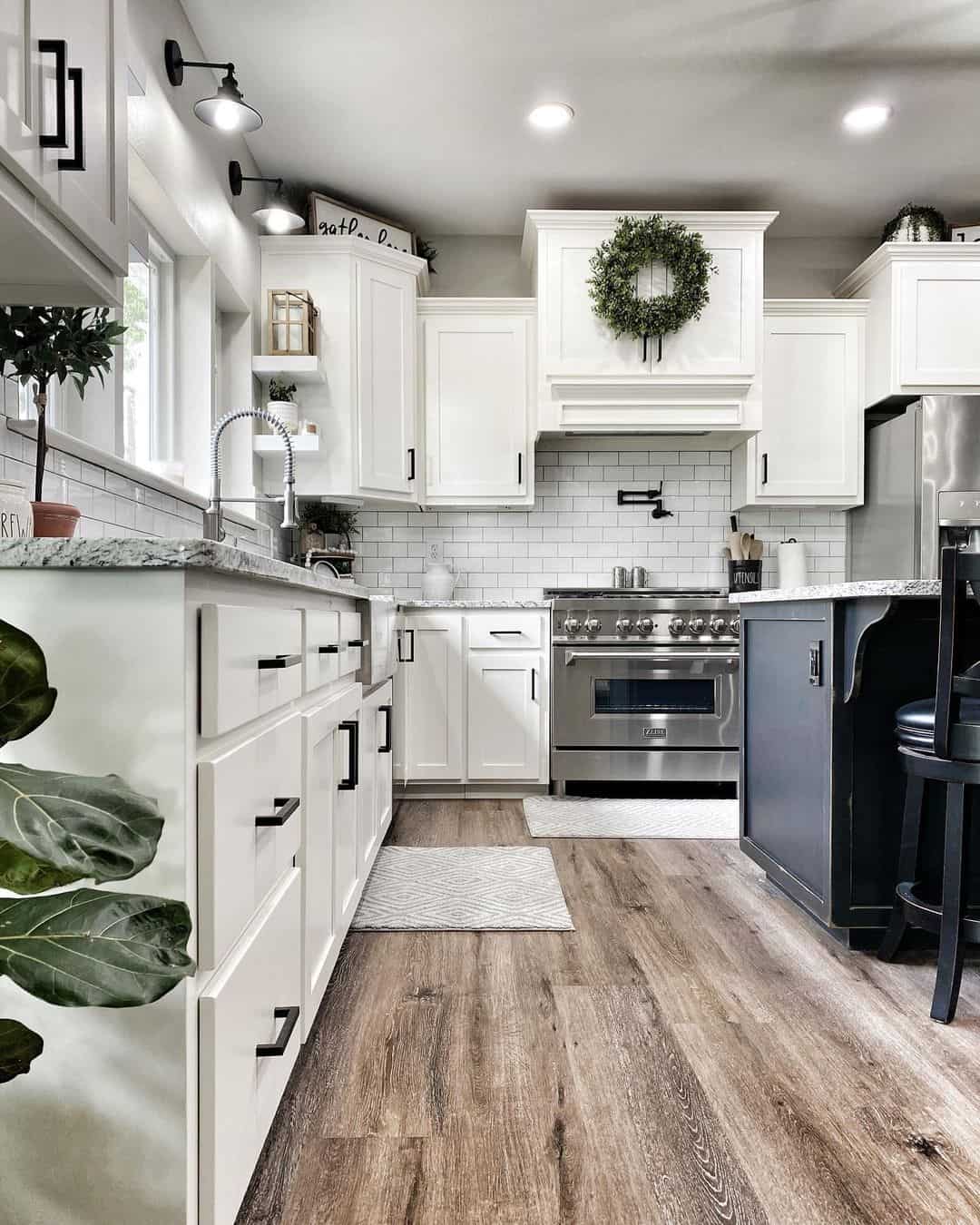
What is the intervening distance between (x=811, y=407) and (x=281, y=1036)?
3791mm

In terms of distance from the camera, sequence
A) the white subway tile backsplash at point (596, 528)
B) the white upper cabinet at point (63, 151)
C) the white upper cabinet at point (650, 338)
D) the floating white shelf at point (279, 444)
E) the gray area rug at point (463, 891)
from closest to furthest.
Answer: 1. the white upper cabinet at point (63, 151)
2. the gray area rug at point (463, 891)
3. the floating white shelf at point (279, 444)
4. the white upper cabinet at point (650, 338)
5. the white subway tile backsplash at point (596, 528)

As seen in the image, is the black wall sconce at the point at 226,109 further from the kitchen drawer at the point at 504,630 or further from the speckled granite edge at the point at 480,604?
the kitchen drawer at the point at 504,630

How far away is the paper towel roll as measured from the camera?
4.21 metres

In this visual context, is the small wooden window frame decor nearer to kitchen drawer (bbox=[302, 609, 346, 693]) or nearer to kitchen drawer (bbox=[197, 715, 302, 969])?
kitchen drawer (bbox=[302, 609, 346, 693])

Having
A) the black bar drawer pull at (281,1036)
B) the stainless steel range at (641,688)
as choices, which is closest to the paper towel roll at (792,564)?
the stainless steel range at (641,688)

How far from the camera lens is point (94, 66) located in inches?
46.9

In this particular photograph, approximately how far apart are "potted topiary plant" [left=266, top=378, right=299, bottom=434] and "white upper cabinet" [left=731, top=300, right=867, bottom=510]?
2.16m

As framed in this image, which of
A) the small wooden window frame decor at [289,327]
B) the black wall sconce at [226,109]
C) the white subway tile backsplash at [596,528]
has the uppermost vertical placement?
the black wall sconce at [226,109]

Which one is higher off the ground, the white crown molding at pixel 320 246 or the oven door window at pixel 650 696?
the white crown molding at pixel 320 246

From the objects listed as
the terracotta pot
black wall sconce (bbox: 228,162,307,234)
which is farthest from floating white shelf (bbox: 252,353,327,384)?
the terracotta pot

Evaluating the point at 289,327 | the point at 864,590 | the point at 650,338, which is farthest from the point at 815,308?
the point at 864,590

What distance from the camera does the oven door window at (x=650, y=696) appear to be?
12.2ft

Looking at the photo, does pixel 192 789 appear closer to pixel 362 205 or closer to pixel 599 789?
pixel 599 789

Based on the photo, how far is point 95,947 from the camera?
663 mm
